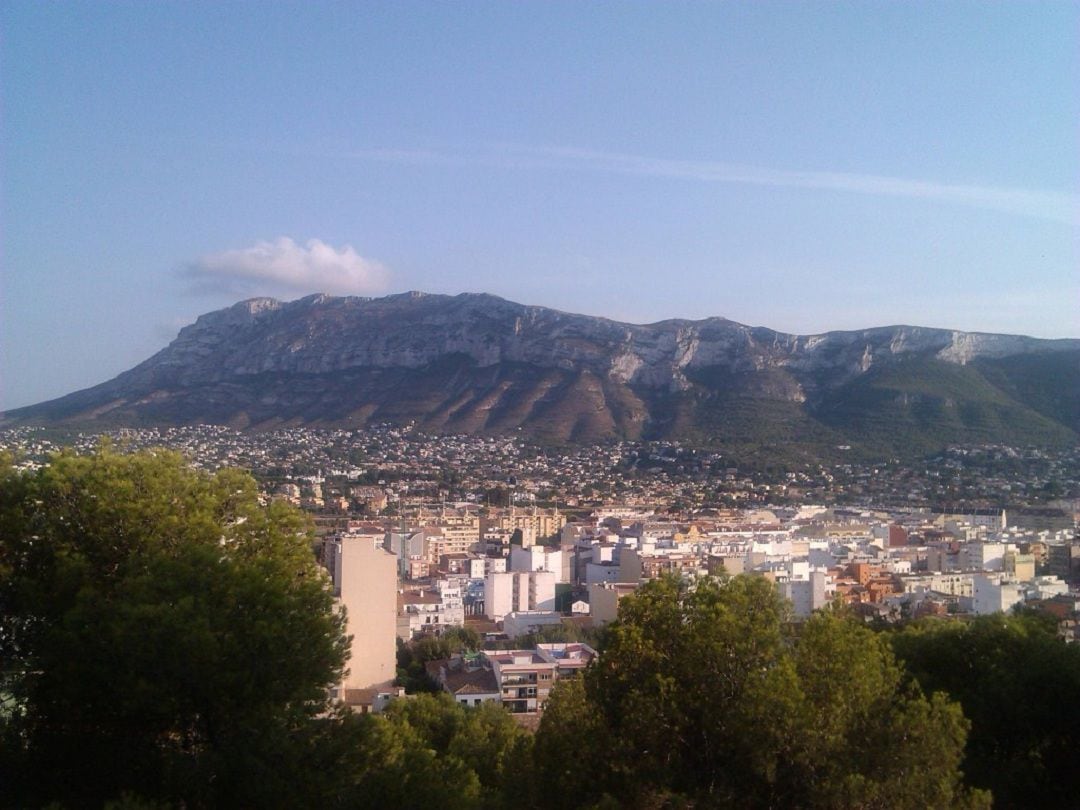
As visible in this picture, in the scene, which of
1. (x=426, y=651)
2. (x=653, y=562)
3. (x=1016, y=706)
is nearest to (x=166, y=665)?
(x=1016, y=706)

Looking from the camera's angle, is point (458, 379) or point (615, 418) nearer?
point (615, 418)

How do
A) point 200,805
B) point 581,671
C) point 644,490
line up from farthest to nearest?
point 644,490 < point 581,671 < point 200,805

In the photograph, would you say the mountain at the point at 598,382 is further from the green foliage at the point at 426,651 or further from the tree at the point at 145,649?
the tree at the point at 145,649

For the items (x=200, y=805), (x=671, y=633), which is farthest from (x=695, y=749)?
(x=200, y=805)

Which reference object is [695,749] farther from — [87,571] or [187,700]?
[87,571]

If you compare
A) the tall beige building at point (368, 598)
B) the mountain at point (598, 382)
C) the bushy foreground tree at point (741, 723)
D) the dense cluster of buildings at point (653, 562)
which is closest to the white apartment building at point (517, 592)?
the dense cluster of buildings at point (653, 562)

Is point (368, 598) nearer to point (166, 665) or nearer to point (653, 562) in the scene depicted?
point (166, 665)

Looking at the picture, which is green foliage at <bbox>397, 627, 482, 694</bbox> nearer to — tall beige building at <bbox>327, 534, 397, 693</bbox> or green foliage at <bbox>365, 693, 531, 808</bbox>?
tall beige building at <bbox>327, 534, 397, 693</bbox>
